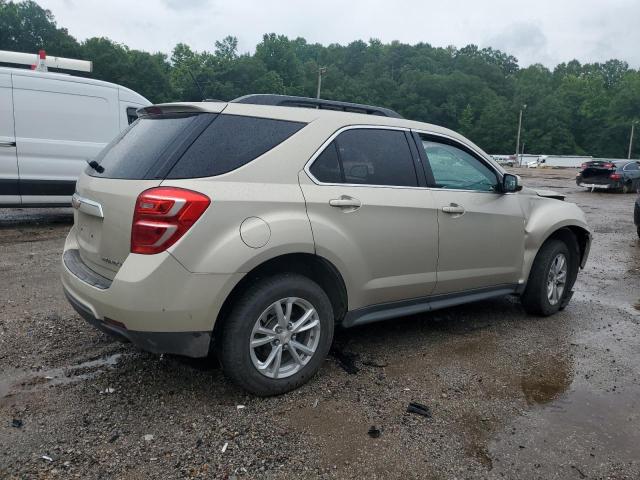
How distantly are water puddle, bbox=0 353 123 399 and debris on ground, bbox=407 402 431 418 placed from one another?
1.96m

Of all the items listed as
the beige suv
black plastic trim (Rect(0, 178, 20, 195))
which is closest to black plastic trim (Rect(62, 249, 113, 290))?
the beige suv

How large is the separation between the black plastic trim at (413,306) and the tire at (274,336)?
266 mm

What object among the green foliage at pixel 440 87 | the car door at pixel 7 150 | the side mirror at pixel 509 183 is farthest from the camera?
the green foliage at pixel 440 87

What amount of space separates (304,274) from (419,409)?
1049 millimetres

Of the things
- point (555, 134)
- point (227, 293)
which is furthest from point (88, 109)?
point (555, 134)

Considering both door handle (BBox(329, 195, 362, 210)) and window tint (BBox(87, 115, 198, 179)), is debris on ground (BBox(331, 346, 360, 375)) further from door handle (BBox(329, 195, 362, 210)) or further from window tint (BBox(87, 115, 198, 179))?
window tint (BBox(87, 115, 198, 179))

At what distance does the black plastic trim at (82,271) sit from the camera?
2.98 metres

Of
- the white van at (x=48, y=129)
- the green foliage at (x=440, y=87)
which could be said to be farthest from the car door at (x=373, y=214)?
the green foliage at (x=440, y=87)

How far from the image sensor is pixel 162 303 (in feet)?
9.05

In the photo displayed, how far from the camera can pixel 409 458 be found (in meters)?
2.66

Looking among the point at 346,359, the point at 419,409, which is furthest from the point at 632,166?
the point at 419,409

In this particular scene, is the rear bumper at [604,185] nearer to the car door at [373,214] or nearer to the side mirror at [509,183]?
the side mirror at [509,183]

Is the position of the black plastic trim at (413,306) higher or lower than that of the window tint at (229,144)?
lower

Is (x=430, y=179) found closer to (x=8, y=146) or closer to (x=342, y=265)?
(x=342, y=265)
